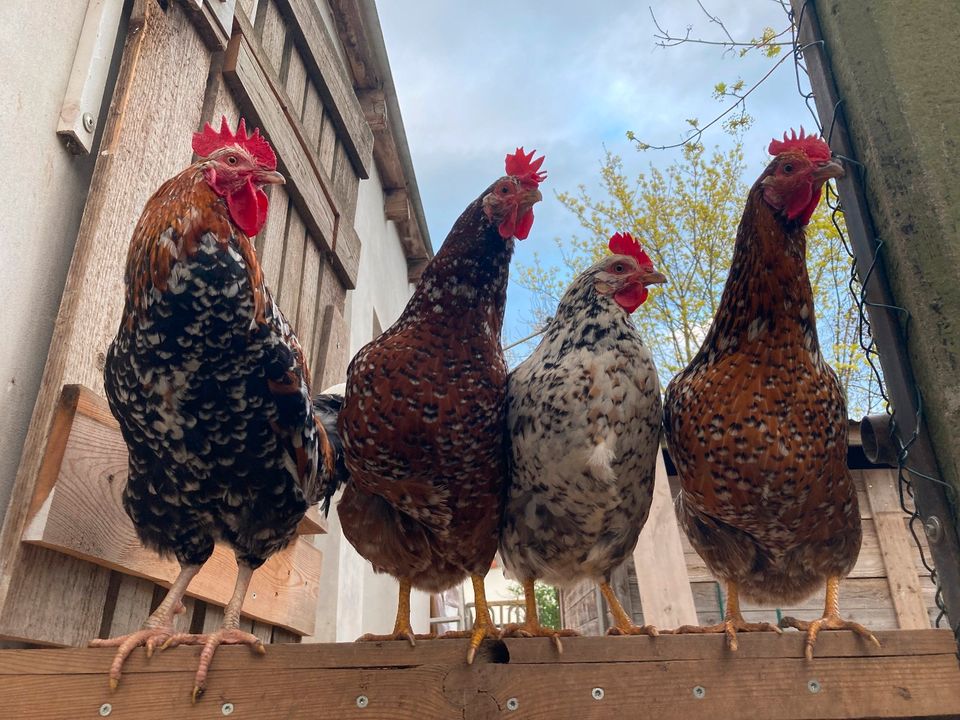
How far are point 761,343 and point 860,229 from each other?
321mm

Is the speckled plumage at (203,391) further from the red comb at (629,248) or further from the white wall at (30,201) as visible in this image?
the red comb at (629,248)

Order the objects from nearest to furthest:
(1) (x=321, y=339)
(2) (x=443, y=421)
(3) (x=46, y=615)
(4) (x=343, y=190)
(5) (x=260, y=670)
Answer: (5) (x=260, y=670)
(3) (x=46, y=615)
(2) (x=443, y=421)
(1) (x=321, y=339)
(4) (x=343, y=190)

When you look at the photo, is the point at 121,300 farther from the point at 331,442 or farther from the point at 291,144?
the point at 291,144

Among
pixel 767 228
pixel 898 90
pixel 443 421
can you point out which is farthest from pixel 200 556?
pixel 898 90

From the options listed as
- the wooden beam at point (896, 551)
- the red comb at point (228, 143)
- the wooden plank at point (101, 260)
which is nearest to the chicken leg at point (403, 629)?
the wooden plank at point (101, 260)

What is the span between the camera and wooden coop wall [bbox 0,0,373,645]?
147 cm

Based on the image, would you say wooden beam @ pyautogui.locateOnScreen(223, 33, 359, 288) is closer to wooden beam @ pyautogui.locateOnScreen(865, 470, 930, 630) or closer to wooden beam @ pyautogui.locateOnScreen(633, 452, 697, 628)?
wooden beam @ pyautogui.locateOnScreen(633, 452, 697, 628)

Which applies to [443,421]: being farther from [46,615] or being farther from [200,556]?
[46,615]

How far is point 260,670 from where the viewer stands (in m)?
1.26

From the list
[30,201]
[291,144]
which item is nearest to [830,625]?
[30,201]

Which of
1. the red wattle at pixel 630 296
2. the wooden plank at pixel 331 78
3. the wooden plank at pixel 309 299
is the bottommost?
the red wattle at pixel 630 296

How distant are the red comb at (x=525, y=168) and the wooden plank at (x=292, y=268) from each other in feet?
3.79

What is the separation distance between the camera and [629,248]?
205cm

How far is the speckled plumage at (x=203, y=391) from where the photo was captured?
4.82 ft
